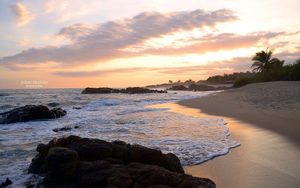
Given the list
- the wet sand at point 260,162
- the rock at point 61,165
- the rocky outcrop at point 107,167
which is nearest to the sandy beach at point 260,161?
the wet sand at point 260,162

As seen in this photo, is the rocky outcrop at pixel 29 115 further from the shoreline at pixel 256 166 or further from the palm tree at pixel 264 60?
the palm tree at pixel 264 60

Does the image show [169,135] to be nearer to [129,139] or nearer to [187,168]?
[129,139]

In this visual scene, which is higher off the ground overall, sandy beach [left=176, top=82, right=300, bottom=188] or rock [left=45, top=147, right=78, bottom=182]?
rock [left=45, top=147, right=78, bottom=182]

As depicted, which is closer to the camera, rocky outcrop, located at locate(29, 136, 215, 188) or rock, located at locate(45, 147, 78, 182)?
rocky outcrop, located at locate(29, 136, 215, 188)

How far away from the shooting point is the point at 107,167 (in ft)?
19.1

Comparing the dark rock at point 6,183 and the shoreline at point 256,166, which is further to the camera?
the dark rock at point 6,183

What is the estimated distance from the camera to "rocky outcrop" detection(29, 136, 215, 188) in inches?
210

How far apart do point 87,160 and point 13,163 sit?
273 cm

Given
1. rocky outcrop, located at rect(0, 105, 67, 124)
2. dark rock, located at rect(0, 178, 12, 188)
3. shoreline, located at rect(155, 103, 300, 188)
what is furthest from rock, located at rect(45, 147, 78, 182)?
rocky outcrop, located at rect(0, 105, 67, 124)

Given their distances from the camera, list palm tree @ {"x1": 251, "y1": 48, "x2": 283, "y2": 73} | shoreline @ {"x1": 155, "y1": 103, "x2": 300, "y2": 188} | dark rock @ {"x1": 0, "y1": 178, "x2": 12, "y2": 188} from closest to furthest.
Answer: shoreline @ {"x1": 155, "y1": 103, "x2": 300, "y2": 188} → dark rock @ {"x1": 0, "y1": 178, "x2": 12, "y2": 188} → palm tree @ {"x1": 251, "y1": 48, "x2": 283, "y2": 73}

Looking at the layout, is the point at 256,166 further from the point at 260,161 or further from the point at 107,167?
the point at 107,167

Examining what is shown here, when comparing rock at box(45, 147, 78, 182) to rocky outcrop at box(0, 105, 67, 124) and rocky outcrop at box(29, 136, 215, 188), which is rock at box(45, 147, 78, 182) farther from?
rocky outcrop at box(0, 105, 67, 124)

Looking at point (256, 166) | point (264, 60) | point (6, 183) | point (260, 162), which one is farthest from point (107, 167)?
point (264, 60)

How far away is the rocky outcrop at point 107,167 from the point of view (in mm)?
5328
